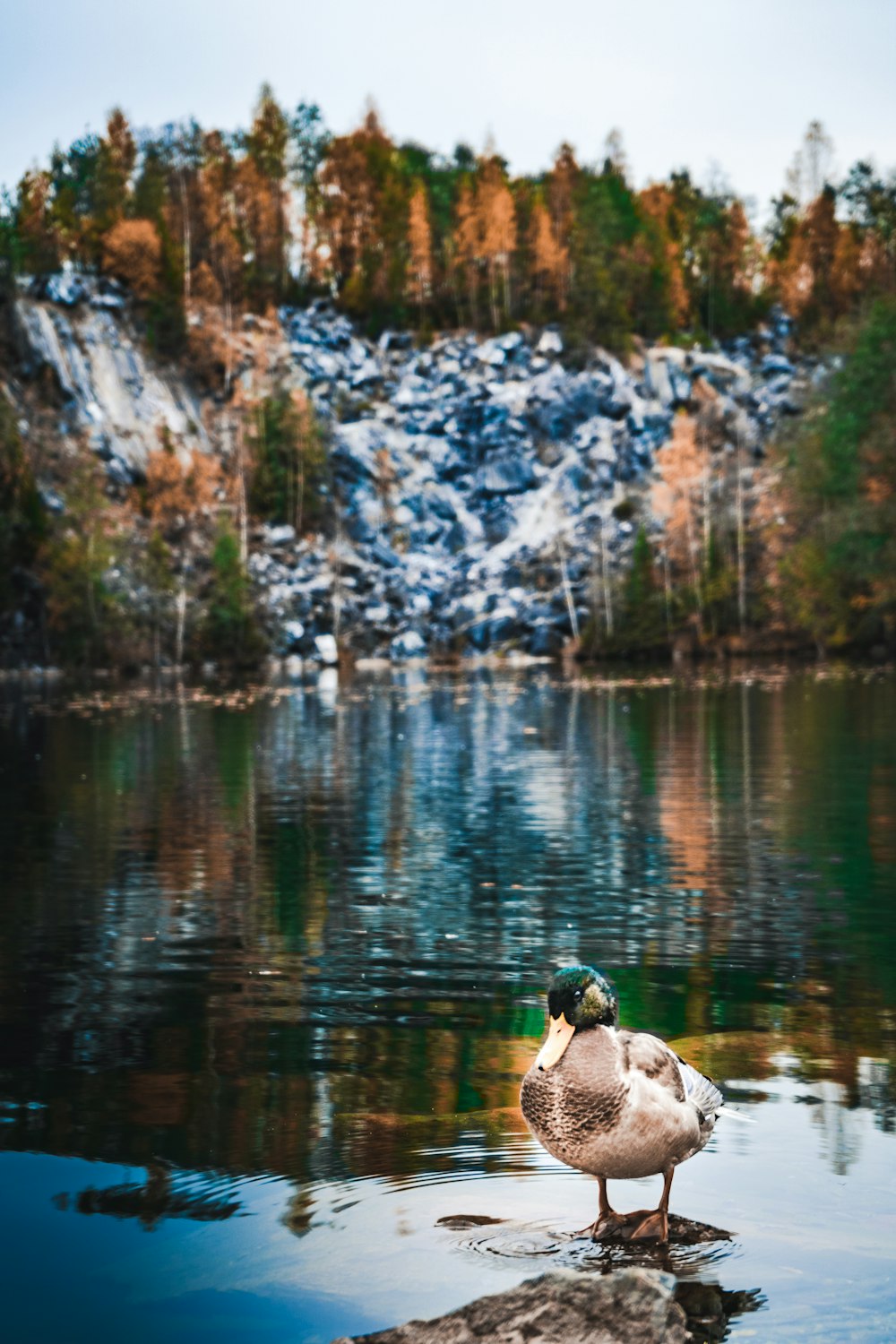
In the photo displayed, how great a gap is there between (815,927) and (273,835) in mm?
8735

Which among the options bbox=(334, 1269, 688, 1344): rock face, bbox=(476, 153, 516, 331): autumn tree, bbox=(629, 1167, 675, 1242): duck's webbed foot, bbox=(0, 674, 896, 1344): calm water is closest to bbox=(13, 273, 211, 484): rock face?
bbox=(476, 153, 516, 331): autumn tree

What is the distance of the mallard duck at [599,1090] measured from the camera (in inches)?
208

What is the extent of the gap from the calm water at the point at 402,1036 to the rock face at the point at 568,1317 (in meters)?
0.53

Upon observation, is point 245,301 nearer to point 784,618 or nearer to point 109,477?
point 109,477

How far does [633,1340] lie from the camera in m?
4.53

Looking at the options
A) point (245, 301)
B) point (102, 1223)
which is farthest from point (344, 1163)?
point (245, 301)

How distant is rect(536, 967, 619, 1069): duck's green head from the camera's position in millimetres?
5289

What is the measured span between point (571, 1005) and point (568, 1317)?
1.09 metres

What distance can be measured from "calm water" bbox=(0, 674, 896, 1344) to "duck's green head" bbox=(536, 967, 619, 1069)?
94 cm

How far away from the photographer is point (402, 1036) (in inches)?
380

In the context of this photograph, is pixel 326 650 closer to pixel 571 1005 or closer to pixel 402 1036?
pixel 402 1036

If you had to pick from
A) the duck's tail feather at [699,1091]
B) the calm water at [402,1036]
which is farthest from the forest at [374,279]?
the duck's tail feather at [699,1091]

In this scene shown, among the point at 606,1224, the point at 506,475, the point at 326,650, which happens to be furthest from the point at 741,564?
the point at 606,1224

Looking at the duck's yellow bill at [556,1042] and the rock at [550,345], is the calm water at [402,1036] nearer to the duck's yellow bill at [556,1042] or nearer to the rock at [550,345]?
the duck's yellow bill at [556,1042]
